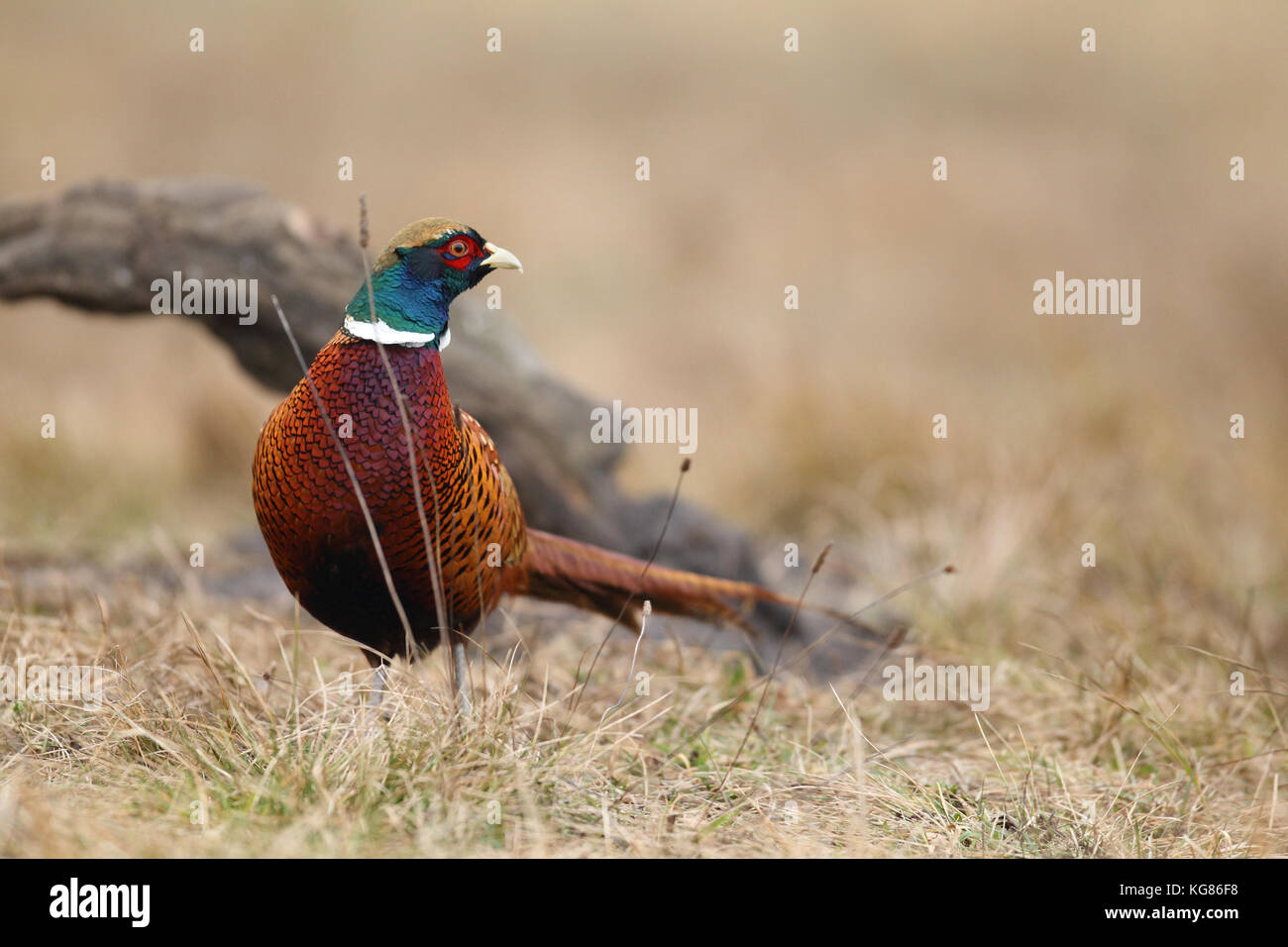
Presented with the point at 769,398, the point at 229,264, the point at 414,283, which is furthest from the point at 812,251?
the point at 414,283

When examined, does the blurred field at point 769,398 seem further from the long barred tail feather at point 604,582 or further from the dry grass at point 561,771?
the long barred tail feather at point 604,582

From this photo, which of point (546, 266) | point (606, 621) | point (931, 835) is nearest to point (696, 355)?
point (546, 266)

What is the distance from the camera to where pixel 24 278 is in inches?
177

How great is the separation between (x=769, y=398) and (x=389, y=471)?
4.75 m

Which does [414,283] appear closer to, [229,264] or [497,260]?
[497,260]

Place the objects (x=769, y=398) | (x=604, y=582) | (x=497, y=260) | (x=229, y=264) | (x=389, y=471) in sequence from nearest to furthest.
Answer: (x=389, y=471) → (x=497, y=260) → (x=604, y=582) → (x=229, y=264) → (x=769, y=398)

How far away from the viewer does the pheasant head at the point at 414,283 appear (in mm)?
2695

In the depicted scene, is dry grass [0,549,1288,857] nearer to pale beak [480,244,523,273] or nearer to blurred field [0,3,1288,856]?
blurred field [0,3,1288,856]

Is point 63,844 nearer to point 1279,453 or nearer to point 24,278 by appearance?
point 24,278

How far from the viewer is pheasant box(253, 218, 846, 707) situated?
2602 millimetres

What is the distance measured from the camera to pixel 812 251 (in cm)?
1238

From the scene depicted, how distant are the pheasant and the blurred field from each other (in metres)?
0.26

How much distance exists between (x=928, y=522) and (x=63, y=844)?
4653 millimetres

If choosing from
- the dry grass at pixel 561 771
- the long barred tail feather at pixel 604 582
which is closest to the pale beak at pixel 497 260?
the long barred tail feather at pixel 604 582
